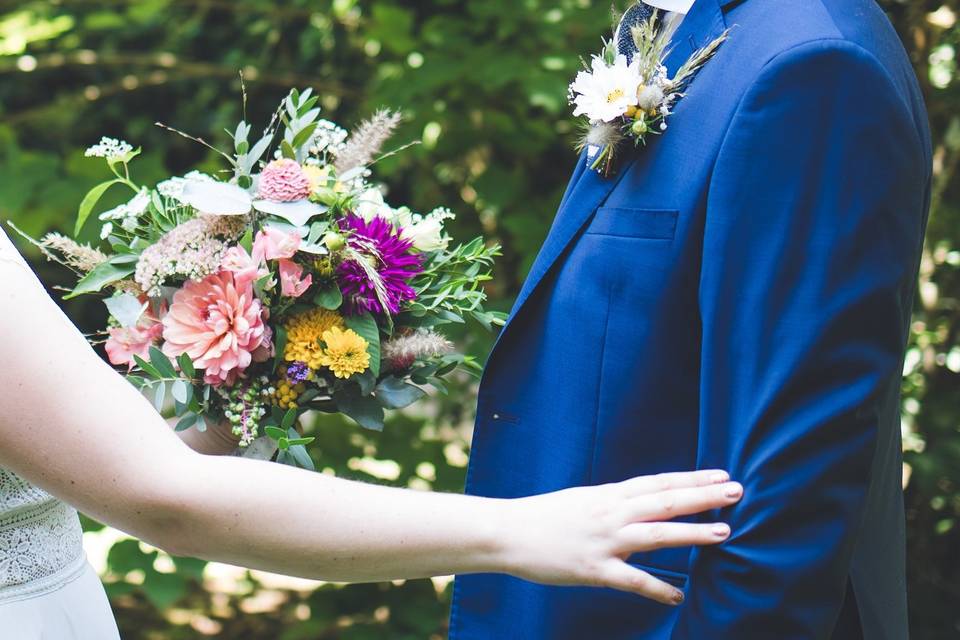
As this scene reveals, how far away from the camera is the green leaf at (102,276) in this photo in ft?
4.64

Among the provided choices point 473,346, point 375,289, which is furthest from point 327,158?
point 473,346

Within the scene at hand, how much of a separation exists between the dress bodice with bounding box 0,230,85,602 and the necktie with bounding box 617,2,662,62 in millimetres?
988

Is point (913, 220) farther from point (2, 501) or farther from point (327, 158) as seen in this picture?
point (2, 501)

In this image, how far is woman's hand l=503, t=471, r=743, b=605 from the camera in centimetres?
97

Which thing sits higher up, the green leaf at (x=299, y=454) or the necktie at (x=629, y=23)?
the necktie at (x=629, y=23)

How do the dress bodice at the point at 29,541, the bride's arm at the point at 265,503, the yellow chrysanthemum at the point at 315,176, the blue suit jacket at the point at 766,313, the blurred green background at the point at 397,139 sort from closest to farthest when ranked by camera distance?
1. the bride's arm at the point at 265,503
2. the blue suit jacket at the point at 766,313
3. the dress bodice at the point at 29,541
4. the yellow chrysanthemum at the point at 315,176
5. the blurred green background at the point at 397,139

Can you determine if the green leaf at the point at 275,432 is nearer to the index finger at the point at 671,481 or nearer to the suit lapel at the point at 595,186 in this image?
the suit lapel at the point at 595,186

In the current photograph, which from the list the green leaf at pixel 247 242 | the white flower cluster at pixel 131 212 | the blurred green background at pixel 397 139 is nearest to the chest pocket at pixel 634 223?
the green leaf at pixel 247 242

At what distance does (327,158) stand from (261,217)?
21cm

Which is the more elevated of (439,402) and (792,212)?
(792,212)

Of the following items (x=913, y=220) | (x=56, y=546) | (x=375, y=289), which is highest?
(x=913, y=220)

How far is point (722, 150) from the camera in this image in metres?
1.07

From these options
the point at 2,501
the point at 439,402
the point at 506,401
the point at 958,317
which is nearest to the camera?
the point at 2,501

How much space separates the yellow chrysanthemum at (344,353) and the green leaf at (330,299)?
0.11ft
